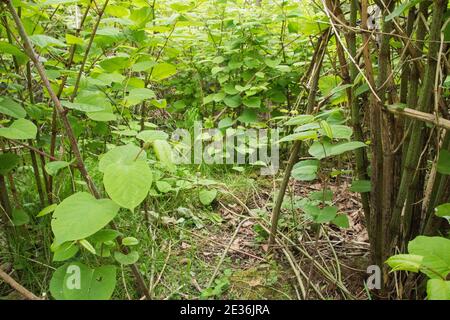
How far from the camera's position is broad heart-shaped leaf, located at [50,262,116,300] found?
30.5 inches

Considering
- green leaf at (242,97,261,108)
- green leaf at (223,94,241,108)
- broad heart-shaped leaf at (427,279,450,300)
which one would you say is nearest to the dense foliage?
broad heart-shaped leaf at (427,279,450,300)

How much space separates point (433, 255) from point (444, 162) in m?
0.41

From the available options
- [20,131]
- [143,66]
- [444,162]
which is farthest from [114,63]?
[444,162]

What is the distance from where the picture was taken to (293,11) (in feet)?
6.69

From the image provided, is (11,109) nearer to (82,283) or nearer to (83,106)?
(83,106)

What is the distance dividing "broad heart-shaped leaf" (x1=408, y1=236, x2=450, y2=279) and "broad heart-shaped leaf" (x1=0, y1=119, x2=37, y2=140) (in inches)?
30.7

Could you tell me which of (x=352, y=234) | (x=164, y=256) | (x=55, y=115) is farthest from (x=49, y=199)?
(x=352, y=234)

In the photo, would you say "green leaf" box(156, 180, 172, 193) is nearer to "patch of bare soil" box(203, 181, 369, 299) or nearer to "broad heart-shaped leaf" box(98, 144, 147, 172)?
"patch of bare soil" box(203, 181, 369, 299)

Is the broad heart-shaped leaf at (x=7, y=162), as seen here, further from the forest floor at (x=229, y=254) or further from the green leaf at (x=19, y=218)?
the forest floor at (x=229, y=254)

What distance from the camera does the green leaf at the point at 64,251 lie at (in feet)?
2.60

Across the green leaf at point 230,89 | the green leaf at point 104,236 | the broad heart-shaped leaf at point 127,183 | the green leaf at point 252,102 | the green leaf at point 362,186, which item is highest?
the broad heart-shaped leaf at point 127,183

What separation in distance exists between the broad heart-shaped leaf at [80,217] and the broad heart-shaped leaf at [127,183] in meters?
0.06

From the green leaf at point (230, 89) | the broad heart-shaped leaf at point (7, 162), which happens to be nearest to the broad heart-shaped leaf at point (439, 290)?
the broad heart-shaped leaf at point (7, 162)

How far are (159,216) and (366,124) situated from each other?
941mm
